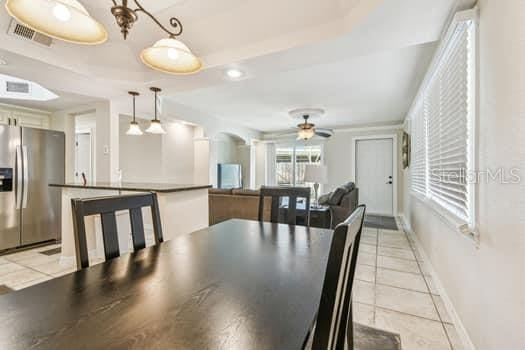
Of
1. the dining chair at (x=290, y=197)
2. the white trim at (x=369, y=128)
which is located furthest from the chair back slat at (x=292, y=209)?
the white trim at (x=369, y=128)

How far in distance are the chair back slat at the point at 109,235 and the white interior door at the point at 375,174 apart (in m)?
6.23

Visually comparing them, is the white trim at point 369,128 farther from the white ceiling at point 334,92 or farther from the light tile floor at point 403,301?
the light tile floor at point 403,301

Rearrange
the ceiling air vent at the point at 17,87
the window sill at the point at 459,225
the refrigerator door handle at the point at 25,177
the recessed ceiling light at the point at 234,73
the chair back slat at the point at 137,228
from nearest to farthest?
the chair back slat at the point at 137,228 < the window sill at the point at 459,225 < the recessed ceiling light at the point at 234,73 < the refrigerator door handle at the point at 25,177 < the ceiling air vent at the point at 17,87

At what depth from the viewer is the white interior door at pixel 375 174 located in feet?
20.6

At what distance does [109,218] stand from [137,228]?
0.55 ft

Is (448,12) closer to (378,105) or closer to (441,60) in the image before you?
(441,60)

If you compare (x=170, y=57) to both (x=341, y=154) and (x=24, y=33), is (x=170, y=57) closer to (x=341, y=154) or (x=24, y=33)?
(x=24, y=33)

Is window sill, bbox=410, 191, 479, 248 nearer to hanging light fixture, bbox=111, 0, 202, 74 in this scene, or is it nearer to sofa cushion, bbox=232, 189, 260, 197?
hanging light fixture, bbox=111, 0, 202, 74

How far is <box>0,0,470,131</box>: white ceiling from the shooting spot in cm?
178

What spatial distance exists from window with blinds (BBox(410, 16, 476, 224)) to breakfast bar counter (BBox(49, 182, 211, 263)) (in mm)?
2284

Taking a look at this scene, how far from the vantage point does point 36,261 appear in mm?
2990

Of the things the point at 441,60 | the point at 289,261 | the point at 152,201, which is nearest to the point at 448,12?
the point at 441,60

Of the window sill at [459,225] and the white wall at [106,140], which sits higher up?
the white wall at [106,140]

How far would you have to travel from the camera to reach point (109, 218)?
1.21 meters
